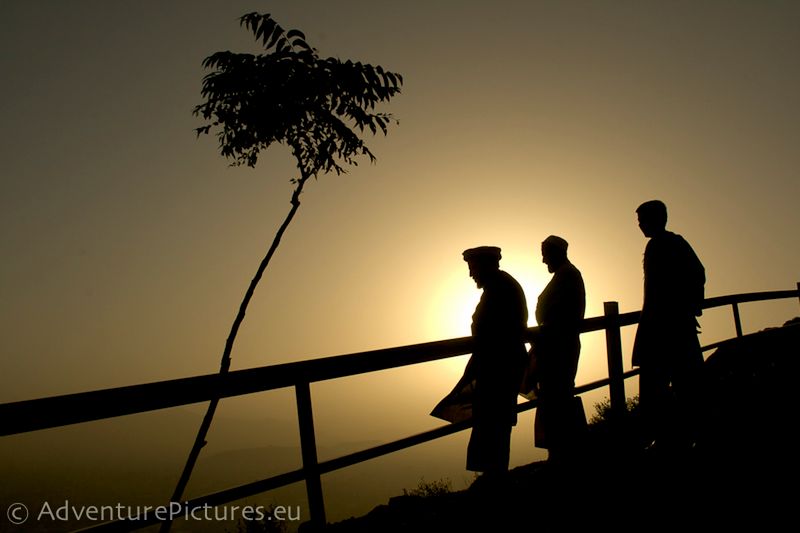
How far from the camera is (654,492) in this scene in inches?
167

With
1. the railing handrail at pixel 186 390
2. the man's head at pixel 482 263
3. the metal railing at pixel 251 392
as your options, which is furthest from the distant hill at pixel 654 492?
the man's head at pixel 482 263

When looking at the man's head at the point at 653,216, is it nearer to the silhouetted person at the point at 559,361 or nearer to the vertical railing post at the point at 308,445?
the silhouetted person at the point at 559,361

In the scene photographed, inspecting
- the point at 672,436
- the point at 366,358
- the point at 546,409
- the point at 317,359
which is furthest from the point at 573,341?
the point at 317,359

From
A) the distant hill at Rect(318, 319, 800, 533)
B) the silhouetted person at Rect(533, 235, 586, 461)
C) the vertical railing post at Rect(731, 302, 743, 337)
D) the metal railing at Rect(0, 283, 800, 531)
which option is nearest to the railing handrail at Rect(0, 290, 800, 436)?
the metal railing at Rect(0, 283, 800, 531)

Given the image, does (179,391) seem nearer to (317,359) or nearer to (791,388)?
(317,359)

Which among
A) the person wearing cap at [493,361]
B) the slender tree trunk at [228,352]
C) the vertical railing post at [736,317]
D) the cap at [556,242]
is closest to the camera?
the person wearing cap at [493,361]

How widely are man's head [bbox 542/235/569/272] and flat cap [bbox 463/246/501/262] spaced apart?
3.43 feet

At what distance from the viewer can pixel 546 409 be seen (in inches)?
201

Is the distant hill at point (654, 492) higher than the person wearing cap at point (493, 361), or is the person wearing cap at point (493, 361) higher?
the person wearing cap at point (493, 361)

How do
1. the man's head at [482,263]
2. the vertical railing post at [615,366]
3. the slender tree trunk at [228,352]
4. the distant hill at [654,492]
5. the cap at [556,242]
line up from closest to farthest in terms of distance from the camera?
the distant hill at [654,492] → the man's head at [482,263] → the cap at [556,242] → the vertical railing post at [615,366] → the slender tree trunk at [228,352]

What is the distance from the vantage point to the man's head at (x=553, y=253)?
5566mm

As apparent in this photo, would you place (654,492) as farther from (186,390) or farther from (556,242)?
(186,390)

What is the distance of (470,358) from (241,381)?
2.28 metres

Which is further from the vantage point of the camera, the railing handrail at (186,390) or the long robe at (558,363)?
the long robe at (558,363)
